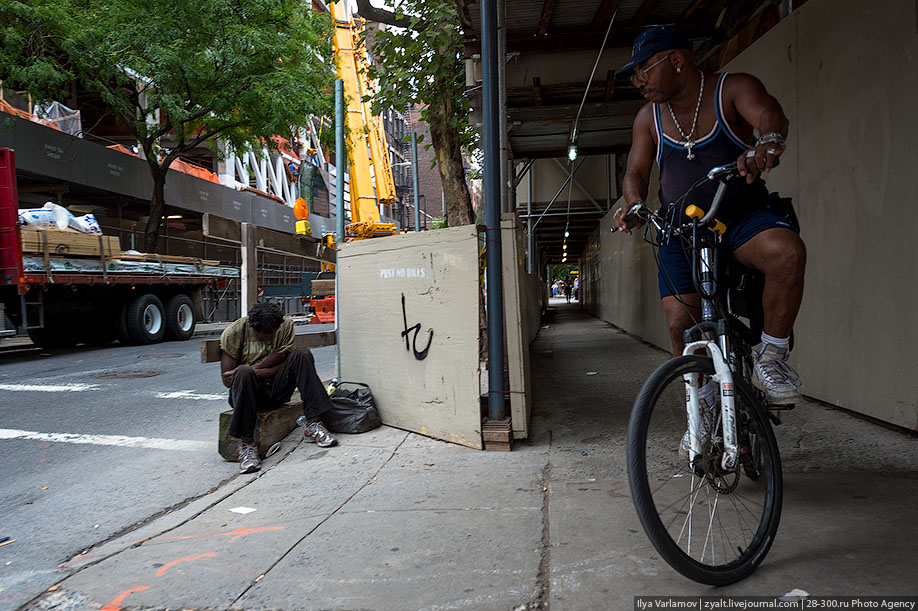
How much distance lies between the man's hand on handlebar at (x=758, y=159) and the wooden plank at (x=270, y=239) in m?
5.08

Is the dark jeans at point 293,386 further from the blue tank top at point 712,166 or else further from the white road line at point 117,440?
the blue tank top at point 712,166

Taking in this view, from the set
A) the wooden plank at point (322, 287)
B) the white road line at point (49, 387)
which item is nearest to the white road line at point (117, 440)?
the white road line at point (49, 387)

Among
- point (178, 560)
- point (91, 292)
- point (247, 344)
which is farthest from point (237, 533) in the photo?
point (91, 292)

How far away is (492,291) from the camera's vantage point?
14.4 ft

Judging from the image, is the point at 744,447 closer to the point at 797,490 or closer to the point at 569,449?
the point at 797,490

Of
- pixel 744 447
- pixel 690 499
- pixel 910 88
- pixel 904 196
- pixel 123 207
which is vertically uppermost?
pixel 123 207

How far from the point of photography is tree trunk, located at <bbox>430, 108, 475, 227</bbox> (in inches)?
412

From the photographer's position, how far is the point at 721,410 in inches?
91.7

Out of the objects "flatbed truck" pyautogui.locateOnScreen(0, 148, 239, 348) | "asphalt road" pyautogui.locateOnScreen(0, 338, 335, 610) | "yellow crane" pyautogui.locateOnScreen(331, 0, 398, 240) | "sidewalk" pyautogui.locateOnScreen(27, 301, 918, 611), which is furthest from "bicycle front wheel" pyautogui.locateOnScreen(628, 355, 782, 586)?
"yellow crane" pyautogui.locateOnScreen(331, 0, 398, 240)

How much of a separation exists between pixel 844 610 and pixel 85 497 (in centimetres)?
394

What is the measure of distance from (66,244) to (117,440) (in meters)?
8.36

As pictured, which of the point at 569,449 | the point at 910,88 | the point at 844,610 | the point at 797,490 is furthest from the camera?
the point at 569,449

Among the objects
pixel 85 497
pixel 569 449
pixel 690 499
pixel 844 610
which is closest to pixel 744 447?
pixel 690 499

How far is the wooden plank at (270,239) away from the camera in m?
6.47
